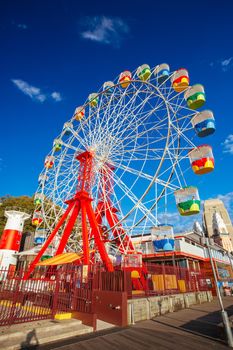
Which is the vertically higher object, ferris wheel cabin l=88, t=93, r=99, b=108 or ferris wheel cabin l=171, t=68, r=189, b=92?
ferris wheel cabin l=88, t=93, r=99, b=108

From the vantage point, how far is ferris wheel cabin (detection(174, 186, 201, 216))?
12.7m

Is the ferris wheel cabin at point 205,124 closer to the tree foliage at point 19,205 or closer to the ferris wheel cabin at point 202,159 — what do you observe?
the ferris wheel cabin at point 202,159

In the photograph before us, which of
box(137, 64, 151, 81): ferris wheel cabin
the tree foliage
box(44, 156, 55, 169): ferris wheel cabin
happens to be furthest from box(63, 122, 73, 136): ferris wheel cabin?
the tree foliage

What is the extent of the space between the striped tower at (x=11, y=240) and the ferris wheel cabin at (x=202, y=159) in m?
23.0

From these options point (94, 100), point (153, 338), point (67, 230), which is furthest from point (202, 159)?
point (94, 100)

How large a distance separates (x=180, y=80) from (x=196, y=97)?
2149 millimetres

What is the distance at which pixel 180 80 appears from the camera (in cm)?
1597

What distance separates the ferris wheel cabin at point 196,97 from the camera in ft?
48.3

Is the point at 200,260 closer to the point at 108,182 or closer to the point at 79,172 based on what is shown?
the point at 108,182

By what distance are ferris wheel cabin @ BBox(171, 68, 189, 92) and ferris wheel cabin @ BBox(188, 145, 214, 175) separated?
4913 mm

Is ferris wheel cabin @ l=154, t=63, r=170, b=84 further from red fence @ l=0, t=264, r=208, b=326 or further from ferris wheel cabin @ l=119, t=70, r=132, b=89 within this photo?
red fence @ l=0, t=264, r=208, b=326

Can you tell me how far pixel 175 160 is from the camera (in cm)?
1453

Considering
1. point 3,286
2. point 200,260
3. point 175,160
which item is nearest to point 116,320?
point 3,286

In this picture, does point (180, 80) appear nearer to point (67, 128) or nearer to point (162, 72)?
point (162, 72)
